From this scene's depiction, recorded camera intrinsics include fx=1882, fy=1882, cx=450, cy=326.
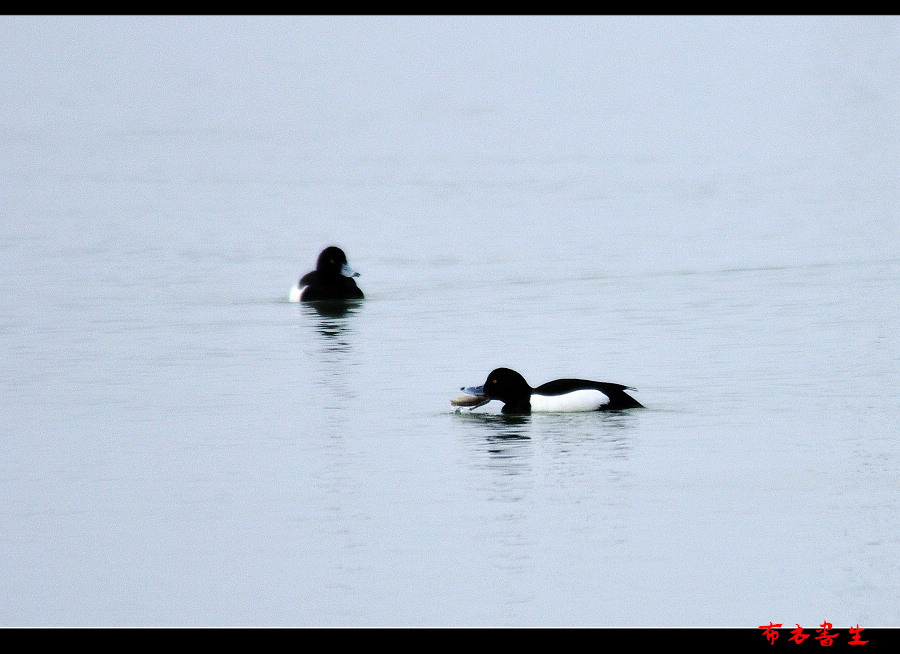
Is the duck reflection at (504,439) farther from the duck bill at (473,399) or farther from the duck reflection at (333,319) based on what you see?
the duck reflection at (333,319)

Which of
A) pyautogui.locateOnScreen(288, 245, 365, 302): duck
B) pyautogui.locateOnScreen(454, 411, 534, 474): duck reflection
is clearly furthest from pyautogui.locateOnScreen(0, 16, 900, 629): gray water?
pyautogui.locateOnScreen(288, 245, 365, 302): duck

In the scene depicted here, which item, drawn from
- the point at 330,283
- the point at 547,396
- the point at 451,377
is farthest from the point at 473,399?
the point at 330,283

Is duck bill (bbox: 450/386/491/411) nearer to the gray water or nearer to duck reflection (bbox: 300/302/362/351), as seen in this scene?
the gray water

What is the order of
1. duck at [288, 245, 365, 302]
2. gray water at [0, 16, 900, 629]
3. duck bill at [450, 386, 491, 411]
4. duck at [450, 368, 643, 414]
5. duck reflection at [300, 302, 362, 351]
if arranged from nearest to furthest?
gray water at [0, 16, 900, 629] < duck at [450, 368, 643, 414] < duck bill at [450, 386, 491, 411] < duck reflection at [300, 302, 362, 351] < duck at [288, 245, 365, 302]


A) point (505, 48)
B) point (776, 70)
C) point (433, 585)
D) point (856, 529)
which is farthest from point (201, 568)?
point (505, 48)

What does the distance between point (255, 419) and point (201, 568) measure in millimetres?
4042

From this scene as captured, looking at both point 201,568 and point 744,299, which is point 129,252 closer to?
point 744,299

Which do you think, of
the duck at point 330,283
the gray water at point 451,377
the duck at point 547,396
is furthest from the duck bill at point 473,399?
the duck at point 330,283

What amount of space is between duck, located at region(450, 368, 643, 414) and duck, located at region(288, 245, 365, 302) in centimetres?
689

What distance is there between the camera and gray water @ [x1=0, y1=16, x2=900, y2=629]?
1004 centimetres

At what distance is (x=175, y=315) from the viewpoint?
20.1 metres

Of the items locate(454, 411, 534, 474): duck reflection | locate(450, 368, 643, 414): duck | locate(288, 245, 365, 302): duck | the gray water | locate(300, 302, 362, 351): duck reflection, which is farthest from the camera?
locate(288, 245, 365, 302): duck

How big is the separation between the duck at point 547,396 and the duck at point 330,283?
6888mm

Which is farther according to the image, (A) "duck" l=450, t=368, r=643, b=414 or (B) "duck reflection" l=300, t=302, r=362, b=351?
(B) "duck reflection" l=300, t=302, r=362, b=351
